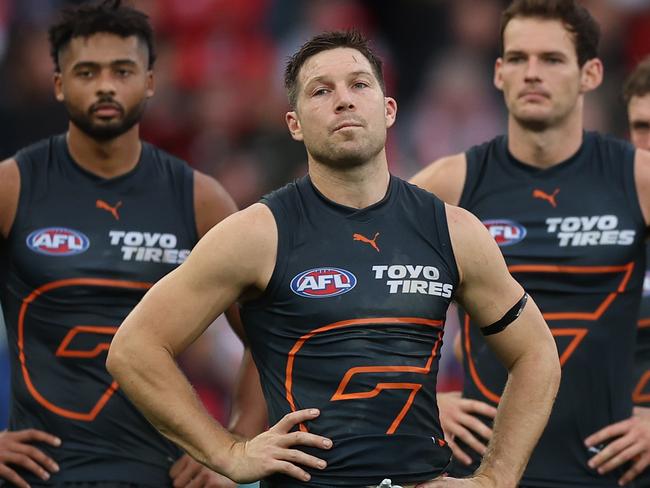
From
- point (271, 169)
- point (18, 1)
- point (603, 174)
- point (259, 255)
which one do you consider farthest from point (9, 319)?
point (18, 1)

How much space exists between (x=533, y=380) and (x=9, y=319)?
242 centimetres

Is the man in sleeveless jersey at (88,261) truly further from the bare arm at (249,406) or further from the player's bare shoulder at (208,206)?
the bare arm at (249,406)

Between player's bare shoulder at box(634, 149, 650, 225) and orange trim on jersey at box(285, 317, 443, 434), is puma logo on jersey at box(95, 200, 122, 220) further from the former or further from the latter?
player's bare shoulder at box(634, 149, 650, 225)

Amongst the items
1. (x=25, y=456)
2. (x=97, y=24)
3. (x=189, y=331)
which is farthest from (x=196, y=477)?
(x=97, y=24)

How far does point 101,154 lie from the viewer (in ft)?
21.5

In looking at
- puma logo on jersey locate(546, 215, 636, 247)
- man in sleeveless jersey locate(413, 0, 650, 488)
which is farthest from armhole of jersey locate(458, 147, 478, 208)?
puma logo on jersey locate(546, 215, 636, 247)

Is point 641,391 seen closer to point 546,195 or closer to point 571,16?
point 546,195

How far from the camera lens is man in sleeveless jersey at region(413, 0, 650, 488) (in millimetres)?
6301

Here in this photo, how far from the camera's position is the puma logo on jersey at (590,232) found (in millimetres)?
6367

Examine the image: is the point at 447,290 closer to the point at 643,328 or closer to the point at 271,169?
the point at 643,328

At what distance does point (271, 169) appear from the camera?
1168 centimetres

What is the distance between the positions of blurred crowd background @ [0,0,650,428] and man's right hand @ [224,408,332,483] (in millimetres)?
7011

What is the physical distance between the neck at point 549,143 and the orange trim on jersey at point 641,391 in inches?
48.6

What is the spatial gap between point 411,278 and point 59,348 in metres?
1.88
